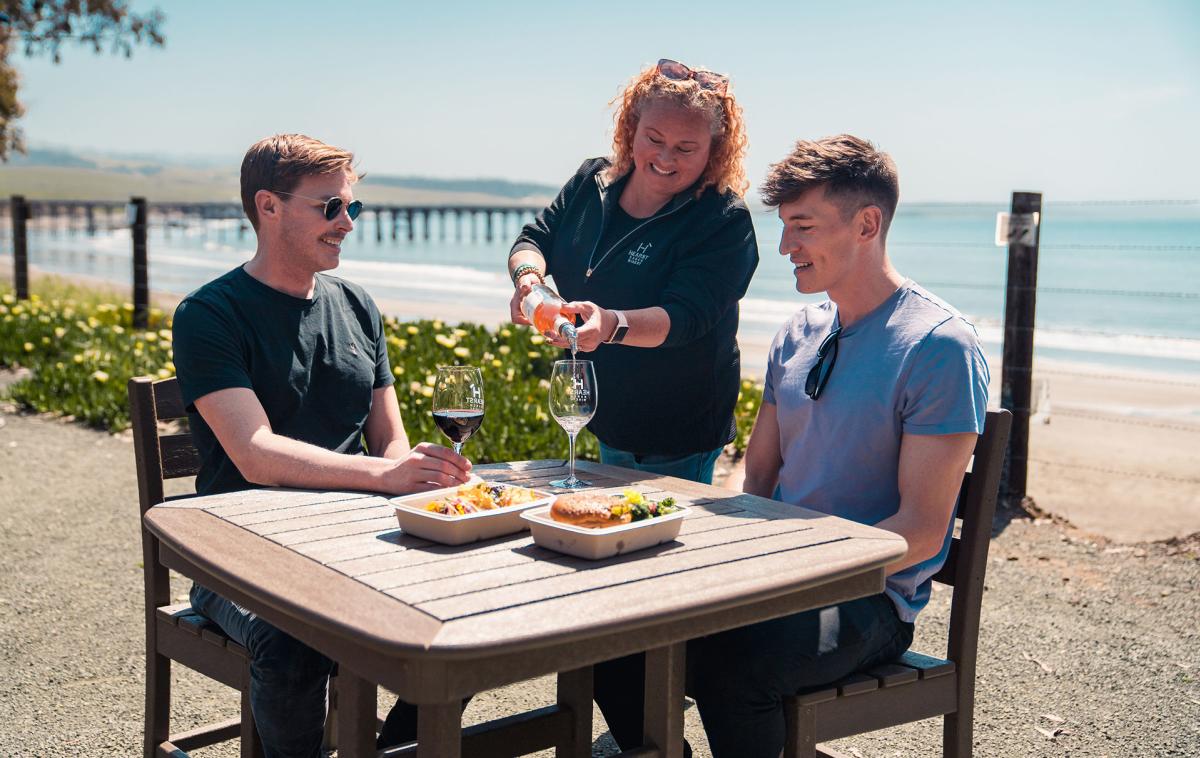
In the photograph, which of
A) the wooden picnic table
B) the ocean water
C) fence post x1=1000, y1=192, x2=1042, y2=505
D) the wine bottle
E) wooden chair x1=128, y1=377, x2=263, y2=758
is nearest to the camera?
the wooden picnic table

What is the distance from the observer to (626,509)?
2.19 meters

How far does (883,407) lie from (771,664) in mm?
665

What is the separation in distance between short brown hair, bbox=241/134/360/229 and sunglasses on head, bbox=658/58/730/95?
3.36 ft

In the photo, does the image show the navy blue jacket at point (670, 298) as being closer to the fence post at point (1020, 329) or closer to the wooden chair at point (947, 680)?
the wooden chair at point (947, 680)

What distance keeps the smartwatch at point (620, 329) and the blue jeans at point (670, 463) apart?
2.02ft

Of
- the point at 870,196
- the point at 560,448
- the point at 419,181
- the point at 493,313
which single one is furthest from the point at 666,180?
the point at 419,181

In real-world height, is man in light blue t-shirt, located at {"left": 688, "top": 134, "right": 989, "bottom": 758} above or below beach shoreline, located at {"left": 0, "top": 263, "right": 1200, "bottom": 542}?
above

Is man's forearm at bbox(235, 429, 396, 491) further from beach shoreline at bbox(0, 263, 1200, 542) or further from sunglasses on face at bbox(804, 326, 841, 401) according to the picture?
beach shoreline at bbox(0, 263, 1200, 542)

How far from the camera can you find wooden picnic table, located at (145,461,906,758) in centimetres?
176

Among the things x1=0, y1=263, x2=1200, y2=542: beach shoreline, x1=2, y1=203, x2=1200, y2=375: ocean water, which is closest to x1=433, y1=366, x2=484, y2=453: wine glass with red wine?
x1=0, y1=263, x2=1200, y2=542: beach shoreline

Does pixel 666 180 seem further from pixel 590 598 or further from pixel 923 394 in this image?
pixel 590 598

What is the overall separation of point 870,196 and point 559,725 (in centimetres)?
155

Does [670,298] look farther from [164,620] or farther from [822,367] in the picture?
[164,620]

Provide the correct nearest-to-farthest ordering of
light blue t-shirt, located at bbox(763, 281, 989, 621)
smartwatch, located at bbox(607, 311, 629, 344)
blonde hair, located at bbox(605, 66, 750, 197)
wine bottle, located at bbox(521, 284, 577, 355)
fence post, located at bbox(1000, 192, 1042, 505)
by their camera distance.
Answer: light blue t-shirt, located at bbox(763, 281, 989, 621) < wine bottle, located at bbox(521, 284, 577, 355) < smartwatch, located at bbox(607, 311, 629, 344) < blonde hair, located at bbox(605, 66, 750, 197) < fence post, located at bbox(1000, 192, 1042, 505)
